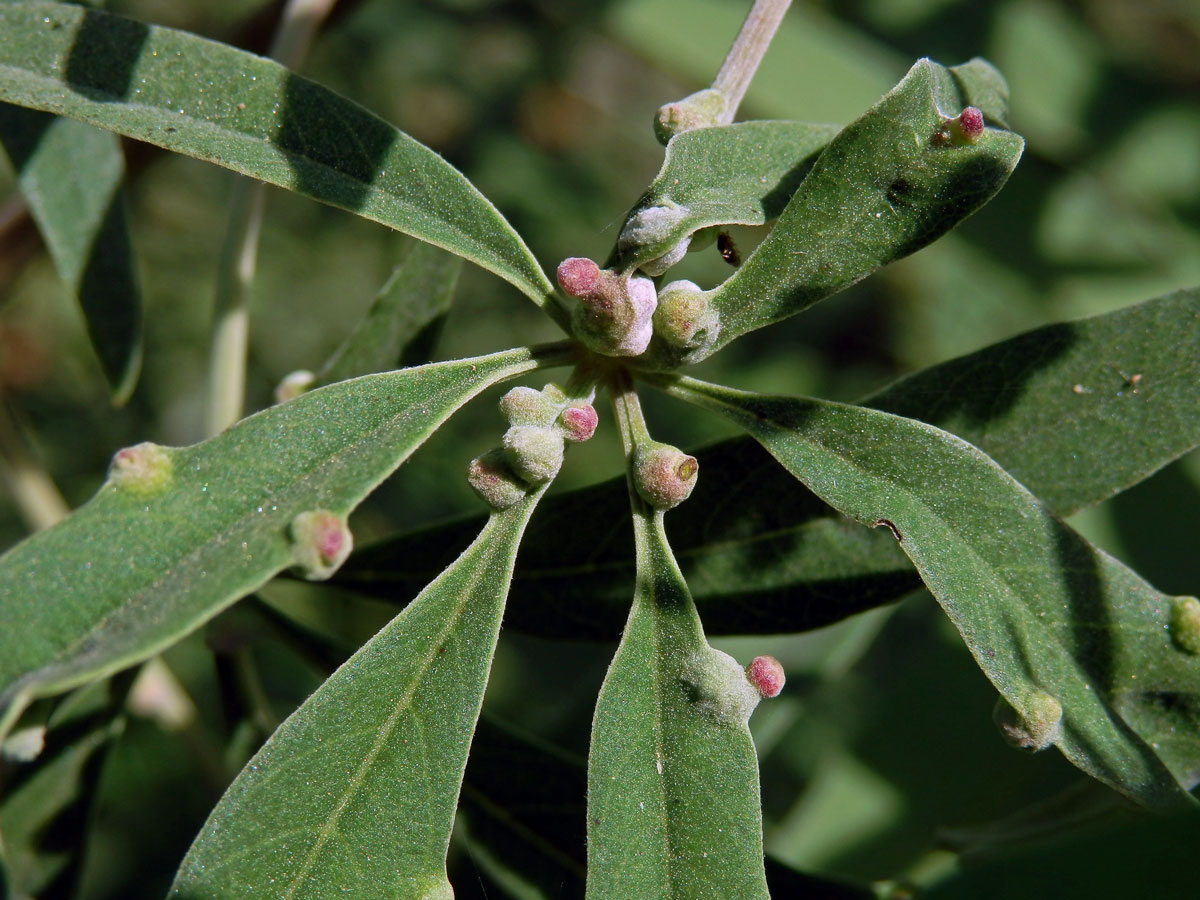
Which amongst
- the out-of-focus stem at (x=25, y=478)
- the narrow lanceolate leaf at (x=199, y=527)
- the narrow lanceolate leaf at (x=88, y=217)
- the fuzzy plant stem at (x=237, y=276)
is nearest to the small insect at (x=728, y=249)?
the narrow lanceolate leaf at (x=199, y=527)

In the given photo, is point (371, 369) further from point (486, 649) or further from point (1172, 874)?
point (1172, 874)

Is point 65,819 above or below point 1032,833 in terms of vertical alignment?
below

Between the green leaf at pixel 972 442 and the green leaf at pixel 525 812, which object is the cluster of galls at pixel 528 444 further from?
the green leaf at pixel 525 812

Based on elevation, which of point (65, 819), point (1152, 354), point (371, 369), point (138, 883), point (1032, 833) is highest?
point (1152, 354)

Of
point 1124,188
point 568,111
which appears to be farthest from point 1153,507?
point 568,111

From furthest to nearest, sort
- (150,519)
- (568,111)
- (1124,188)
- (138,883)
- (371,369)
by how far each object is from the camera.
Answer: (568,111) < (138,883) < (1124,188) < (371,369) < (150,519)
